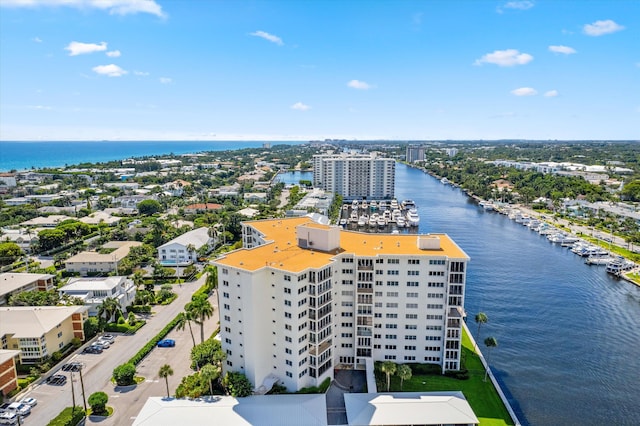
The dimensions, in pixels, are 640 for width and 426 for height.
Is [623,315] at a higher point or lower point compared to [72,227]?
lower

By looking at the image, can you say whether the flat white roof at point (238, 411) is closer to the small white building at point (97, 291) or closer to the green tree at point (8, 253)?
the small white building at point (97, 291)

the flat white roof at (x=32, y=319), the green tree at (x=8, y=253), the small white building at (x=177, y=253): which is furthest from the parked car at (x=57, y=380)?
the green tree at (x=8, y=253)

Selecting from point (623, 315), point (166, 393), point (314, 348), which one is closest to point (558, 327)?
point (623, 315)

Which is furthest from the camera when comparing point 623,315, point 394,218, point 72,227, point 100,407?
point 394,218

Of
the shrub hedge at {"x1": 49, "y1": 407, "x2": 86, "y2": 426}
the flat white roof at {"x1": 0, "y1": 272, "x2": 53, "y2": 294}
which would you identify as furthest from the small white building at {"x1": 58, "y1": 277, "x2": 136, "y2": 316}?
the shrub hedge at {"x1": 49, "y1": 407, "x2": 86, "y2": 426}

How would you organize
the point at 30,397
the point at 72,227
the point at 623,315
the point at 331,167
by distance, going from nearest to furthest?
the point at 30,397, the point at 623,315, the point at 72,227, the point at 331,167

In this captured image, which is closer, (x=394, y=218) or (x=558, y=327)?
(x=558, y=327)

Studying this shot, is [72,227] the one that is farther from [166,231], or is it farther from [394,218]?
[394,218]

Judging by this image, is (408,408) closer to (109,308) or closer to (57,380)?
(57,380)

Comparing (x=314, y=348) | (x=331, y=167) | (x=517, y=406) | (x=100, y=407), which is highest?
(x=331, y=167)
